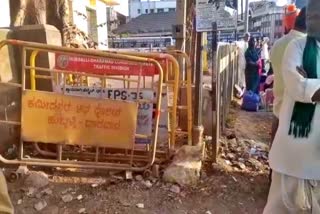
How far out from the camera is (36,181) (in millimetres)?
4352

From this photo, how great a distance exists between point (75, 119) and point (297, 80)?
8.04ft

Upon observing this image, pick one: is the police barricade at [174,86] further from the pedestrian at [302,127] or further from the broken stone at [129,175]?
the pedestrian at [302,127]

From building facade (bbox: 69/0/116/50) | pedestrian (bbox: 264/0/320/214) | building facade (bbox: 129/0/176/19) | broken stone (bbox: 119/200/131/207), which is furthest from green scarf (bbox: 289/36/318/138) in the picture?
building facade (bbox: 129/0/176/19)

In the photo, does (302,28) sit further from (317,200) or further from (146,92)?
(146,92)

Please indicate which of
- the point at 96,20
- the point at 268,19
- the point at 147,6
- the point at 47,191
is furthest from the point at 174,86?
the point at 147,6

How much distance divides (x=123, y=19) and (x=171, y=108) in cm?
3154

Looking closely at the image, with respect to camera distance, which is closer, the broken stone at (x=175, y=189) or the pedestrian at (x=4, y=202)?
the pedestrian at (x=4, y=202)

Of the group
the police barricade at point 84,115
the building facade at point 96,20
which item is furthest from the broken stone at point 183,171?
the building facade at point 96,20

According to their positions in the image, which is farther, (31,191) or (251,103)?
(251,103)

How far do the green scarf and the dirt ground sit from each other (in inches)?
65.7

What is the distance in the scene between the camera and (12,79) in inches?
195

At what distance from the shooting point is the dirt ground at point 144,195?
4.10m

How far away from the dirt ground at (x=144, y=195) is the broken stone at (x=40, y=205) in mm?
27

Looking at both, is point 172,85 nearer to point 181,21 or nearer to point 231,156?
point 231,156
